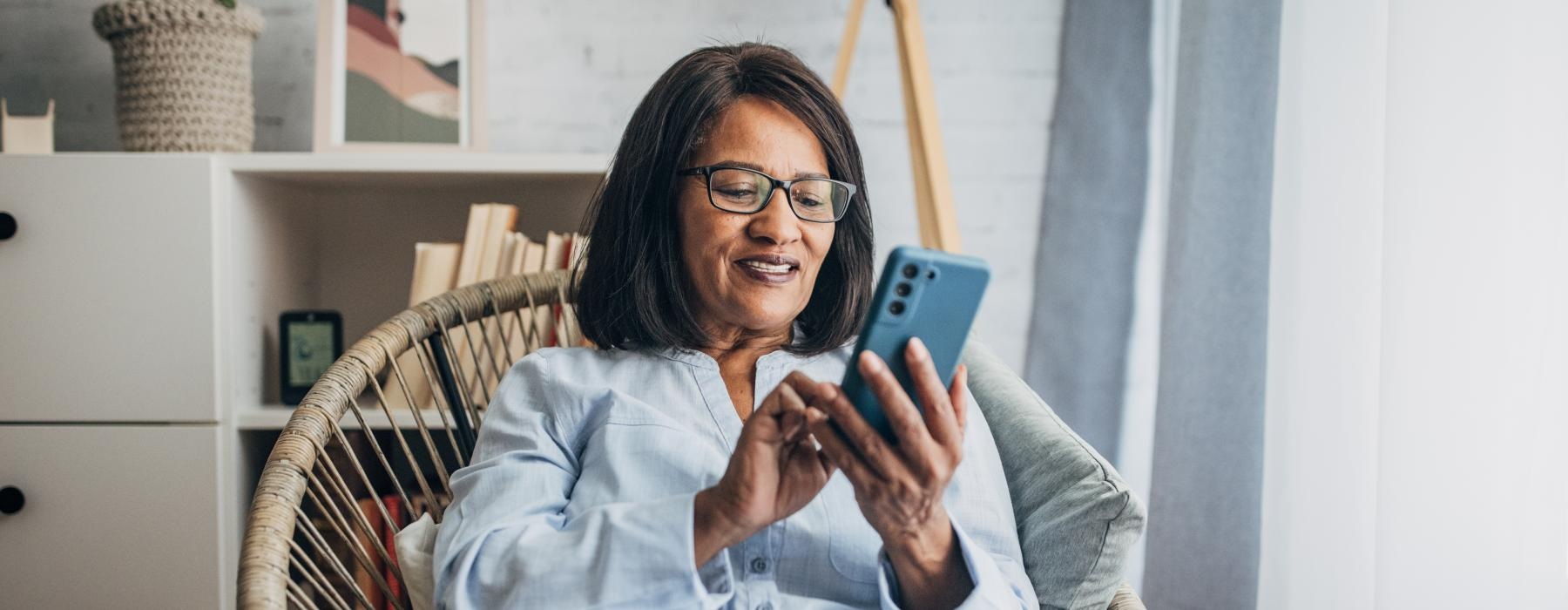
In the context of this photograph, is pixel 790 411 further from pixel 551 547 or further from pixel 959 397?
pixel 551 547

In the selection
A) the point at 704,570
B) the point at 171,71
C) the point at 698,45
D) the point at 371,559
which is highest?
the point at 698,45

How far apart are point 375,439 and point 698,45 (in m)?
1.05

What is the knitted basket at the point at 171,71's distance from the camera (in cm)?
155

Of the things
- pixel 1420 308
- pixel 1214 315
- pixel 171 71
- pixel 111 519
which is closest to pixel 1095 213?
pixel 1214 315

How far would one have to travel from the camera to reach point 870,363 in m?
0.65

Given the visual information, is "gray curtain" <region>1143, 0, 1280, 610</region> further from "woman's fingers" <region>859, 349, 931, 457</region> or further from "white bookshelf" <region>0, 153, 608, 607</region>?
"white bookshelf" <region>0, 153, 608, 607</region>

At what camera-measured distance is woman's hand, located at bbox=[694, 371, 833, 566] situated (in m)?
0.71

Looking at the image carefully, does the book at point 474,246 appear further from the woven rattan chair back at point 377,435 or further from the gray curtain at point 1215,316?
the gray curtain at point 1215,316

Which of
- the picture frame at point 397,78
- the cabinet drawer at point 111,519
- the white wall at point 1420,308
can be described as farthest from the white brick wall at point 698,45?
the white wall at point 1420,308

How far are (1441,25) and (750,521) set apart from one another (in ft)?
2.65

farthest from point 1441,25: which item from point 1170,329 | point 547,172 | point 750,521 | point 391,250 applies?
point 391,250

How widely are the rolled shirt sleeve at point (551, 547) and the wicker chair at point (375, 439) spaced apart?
0.46 ft

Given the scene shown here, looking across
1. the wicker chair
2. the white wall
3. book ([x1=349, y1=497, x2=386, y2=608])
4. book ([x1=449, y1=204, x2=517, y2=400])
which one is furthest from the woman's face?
book ([x1=349, y1=497, x2=386, y2=608])

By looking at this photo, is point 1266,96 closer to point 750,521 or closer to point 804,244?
point 804,244
